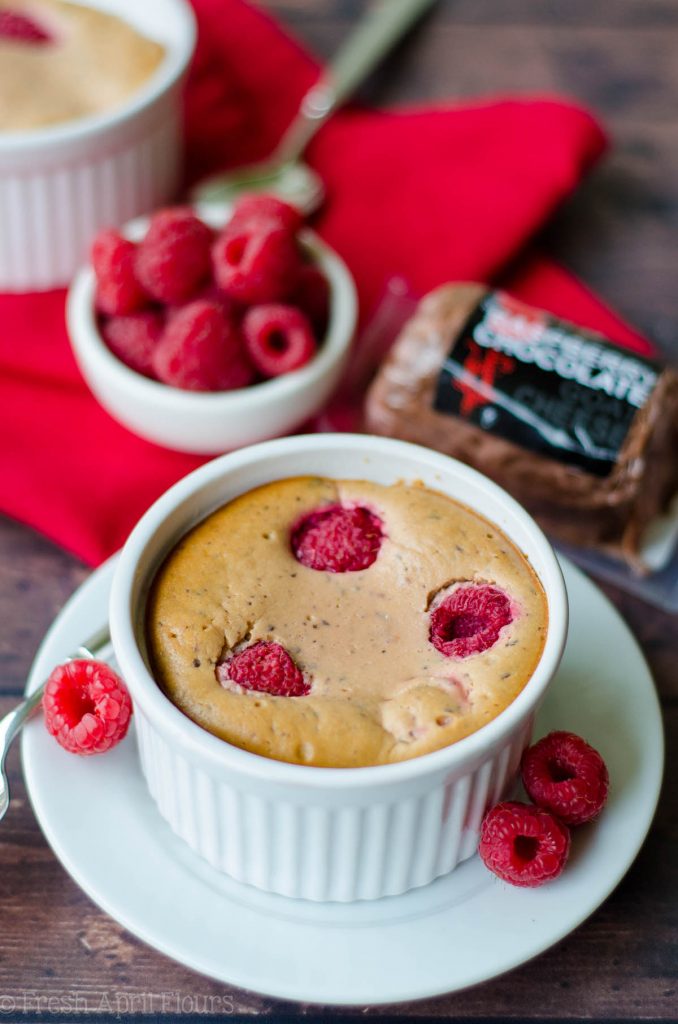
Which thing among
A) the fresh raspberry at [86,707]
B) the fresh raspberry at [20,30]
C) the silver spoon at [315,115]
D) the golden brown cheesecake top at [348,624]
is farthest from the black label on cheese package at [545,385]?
the fresh raspberry at [20,30]

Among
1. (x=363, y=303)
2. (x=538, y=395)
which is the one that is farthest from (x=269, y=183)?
(x=538, y=395)

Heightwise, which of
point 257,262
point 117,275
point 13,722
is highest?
point 257,262

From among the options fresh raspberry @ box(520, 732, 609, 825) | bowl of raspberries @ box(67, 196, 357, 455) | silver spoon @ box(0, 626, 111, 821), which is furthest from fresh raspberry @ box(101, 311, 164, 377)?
fresh raspberry @ box(520, 732, 609, 825)

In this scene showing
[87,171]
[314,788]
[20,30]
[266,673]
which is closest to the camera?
[314,788]

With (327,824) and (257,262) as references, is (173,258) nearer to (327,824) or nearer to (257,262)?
(257,262)

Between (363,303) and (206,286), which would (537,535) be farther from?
(363,303)

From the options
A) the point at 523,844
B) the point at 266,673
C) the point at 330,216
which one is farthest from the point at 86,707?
the point at 330,216
